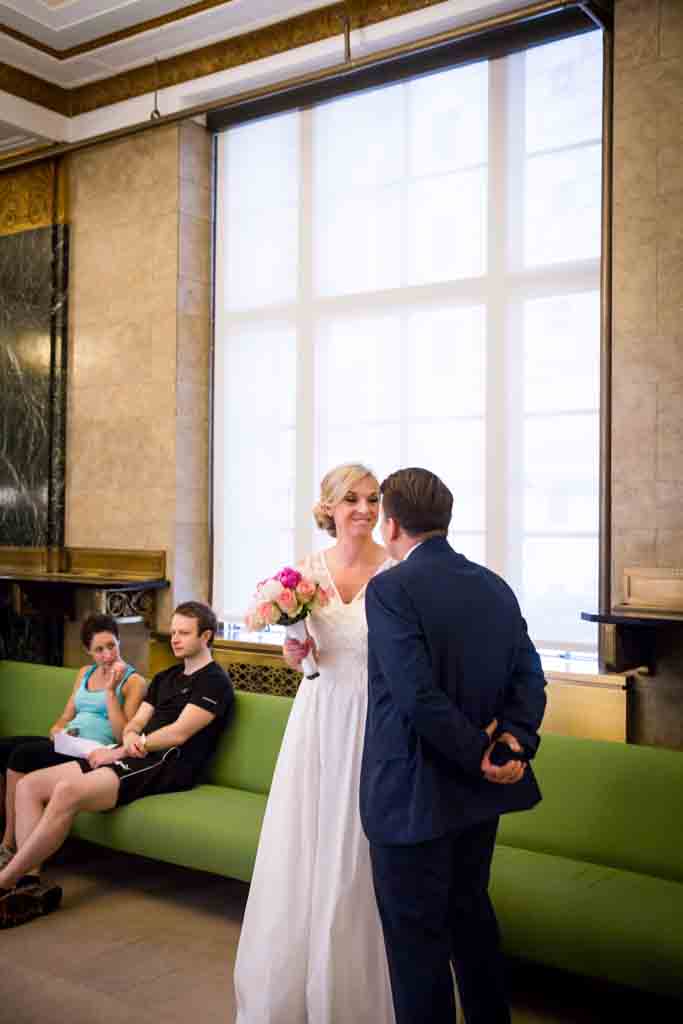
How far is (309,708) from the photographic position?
123 inches

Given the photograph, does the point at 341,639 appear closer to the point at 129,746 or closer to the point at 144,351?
the point at 129,746

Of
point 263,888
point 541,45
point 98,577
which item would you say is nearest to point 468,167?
point 541,45

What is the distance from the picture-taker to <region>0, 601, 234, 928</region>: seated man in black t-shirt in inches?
161

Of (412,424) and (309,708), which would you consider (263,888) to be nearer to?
(309,708)

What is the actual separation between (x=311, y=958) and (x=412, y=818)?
0.82 metres

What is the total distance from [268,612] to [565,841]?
58.8 inches

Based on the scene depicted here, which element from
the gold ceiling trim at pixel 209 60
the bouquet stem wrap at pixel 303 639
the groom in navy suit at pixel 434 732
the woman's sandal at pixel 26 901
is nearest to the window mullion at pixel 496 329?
the gold ceiling trim at pixel 209 60

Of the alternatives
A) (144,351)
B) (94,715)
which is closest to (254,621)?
(94,715)

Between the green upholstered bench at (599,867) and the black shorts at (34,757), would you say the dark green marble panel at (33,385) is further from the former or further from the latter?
the green upholstered bench at (599,867)

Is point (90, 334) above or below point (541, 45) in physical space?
below

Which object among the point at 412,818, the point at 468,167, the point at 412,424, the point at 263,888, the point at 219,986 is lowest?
the point at 219,986

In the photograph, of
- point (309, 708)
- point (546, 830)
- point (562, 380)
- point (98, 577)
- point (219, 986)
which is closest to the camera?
point (309, 708)

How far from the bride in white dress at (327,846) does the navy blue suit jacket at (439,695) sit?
0.52m

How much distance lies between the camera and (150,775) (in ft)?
14.2
